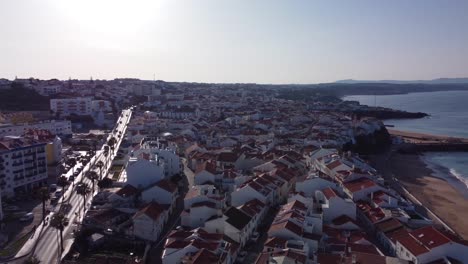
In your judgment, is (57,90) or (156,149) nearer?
(156,149)

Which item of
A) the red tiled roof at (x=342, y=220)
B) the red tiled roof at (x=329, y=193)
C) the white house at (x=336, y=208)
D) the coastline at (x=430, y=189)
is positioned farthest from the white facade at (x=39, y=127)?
the coastline at (x=430, y=189)

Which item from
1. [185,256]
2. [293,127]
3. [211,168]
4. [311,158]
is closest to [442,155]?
[293,127]

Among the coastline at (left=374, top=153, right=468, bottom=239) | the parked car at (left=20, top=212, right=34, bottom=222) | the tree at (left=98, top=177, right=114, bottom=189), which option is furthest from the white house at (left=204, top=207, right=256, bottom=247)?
the coastline at (left=374, top=153, right=468, bottom=239)

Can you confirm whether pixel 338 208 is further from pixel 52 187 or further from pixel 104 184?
pixel 52 187

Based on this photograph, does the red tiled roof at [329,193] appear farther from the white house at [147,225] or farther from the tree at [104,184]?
the tree at [104,184]

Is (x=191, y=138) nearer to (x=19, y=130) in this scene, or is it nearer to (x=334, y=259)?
(x=19, y=130)

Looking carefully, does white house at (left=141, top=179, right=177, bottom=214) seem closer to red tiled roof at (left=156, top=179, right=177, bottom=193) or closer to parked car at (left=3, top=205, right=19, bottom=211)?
red tiled roof at (left=156, top=179, right=177, bottom=193)
